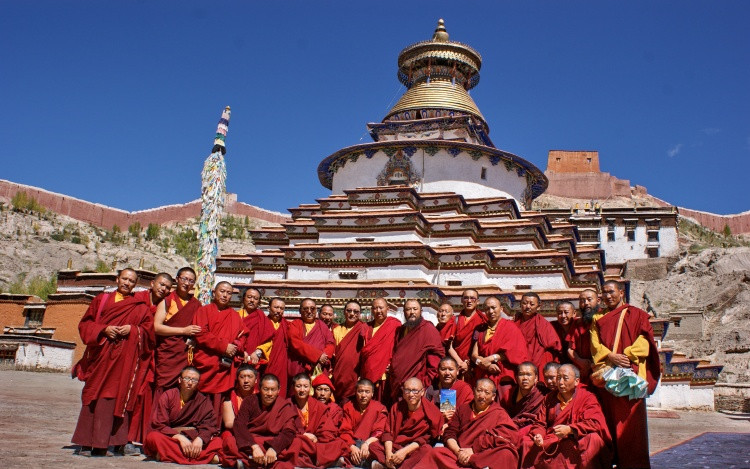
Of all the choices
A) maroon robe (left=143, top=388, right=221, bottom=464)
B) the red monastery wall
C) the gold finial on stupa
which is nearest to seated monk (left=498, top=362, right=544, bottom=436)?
maroon robe (left=143, top=388, right=221, bottom=464)

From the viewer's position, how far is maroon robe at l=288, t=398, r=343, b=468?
18.0 ft

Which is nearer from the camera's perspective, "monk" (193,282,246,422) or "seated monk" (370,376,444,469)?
"seated monk" (370,376,444,469)

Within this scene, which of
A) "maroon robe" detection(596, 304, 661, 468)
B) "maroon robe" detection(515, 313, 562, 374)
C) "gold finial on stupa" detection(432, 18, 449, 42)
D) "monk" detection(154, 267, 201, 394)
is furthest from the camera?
"gold finial on stupa" detection(432, 18, 449, 42)

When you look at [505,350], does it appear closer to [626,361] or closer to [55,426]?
A: [626,361]

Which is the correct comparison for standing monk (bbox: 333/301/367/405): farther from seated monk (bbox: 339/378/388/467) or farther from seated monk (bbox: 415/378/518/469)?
seated monk (bbox: 415/378/518/469)

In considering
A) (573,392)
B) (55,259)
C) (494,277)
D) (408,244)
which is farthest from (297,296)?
(55,259)

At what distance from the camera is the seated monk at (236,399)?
5504 mm

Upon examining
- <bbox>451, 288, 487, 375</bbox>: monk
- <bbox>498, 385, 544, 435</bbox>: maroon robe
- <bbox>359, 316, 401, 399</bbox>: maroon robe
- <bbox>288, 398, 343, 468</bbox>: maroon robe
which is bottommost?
<bbox>288, 398, 343, 468</bbox>: maroon robe

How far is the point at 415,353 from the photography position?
6586 millimetres

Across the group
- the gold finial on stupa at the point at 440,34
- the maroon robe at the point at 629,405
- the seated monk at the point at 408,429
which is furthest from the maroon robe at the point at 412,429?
the gold finial on stupa at the point at 440,34

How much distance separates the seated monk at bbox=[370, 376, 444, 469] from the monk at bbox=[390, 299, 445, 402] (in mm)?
754

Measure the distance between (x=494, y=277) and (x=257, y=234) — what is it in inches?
294

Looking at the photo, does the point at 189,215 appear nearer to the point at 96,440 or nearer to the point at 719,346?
the point at 719,346

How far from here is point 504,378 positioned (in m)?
6.23
